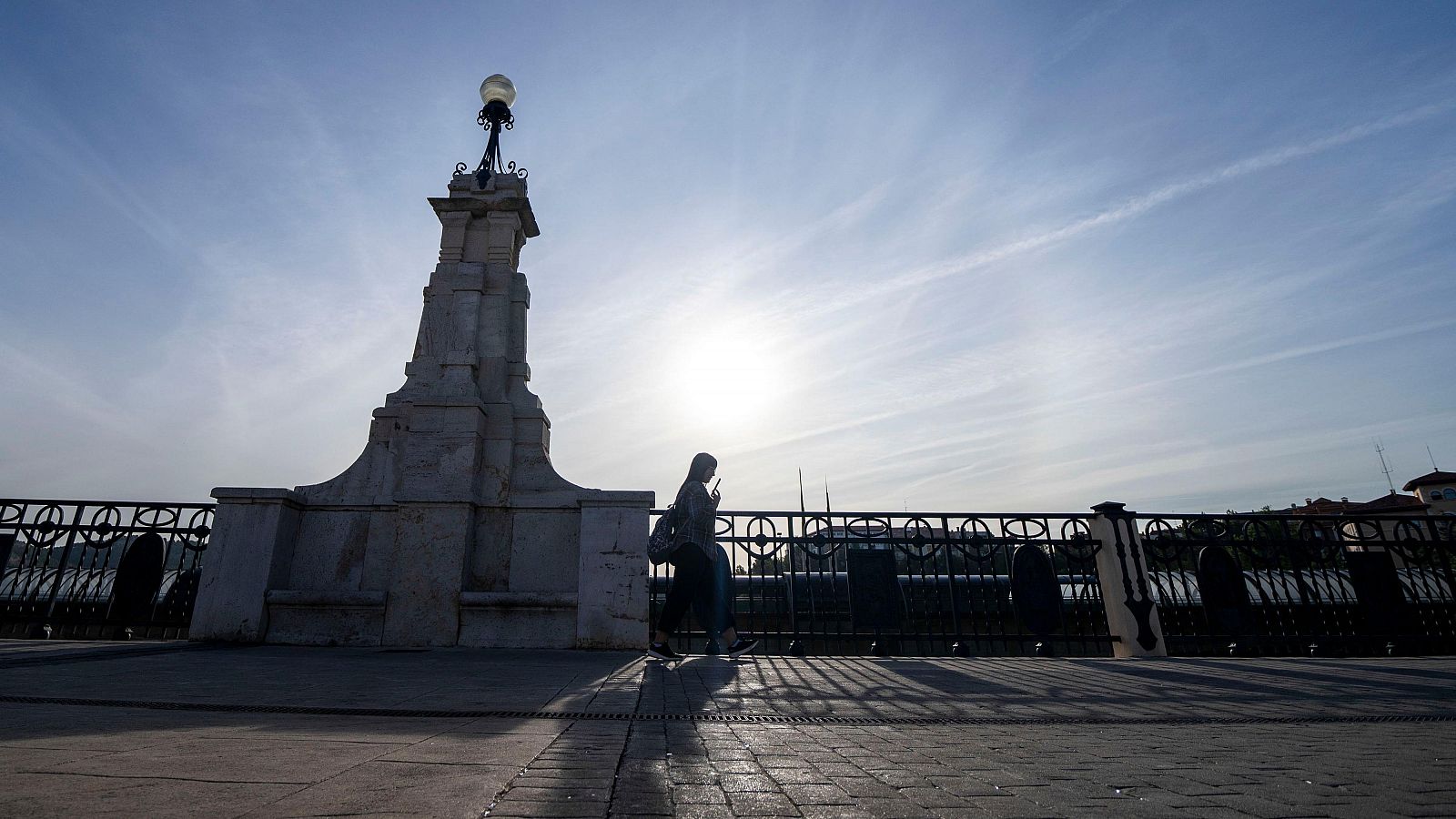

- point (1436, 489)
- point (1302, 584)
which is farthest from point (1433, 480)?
point (1302, 584)

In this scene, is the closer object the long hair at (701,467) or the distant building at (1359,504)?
the long hair at (701,467)

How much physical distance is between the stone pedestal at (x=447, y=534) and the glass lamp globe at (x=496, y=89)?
3.52 m

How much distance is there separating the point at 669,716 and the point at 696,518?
3.65 meters

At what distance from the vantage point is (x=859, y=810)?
1.73m

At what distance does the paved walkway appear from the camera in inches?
69.7

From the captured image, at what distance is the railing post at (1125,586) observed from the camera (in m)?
7.55

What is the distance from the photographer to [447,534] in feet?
23.9

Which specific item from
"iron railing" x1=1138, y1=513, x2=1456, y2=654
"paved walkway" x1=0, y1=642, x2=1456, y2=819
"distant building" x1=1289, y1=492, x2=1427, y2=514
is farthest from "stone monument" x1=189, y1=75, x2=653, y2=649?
Answer: "distant building" x1=1289, y1=492, x2=1427, y2=514

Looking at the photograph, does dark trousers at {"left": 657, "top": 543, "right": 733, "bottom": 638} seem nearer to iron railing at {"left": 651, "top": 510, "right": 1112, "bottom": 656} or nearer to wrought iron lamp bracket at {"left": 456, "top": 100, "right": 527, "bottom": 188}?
iron railing at {"left": 651, "top": 510, "right": 1112, "bottom": 656}

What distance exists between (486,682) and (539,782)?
264 centimetres

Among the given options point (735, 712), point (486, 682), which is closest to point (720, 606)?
point (486, 682)

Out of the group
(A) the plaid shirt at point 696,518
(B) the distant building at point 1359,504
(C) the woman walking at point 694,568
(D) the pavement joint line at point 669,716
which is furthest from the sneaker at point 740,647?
(B) the distant building at point 1359,504

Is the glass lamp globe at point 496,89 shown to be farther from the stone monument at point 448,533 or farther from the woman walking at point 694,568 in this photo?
the woman walking at point 694,568

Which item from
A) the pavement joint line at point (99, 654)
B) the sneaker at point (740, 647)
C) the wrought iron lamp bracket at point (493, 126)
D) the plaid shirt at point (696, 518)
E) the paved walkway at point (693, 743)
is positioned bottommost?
the paved walkway at point (693, 743)
